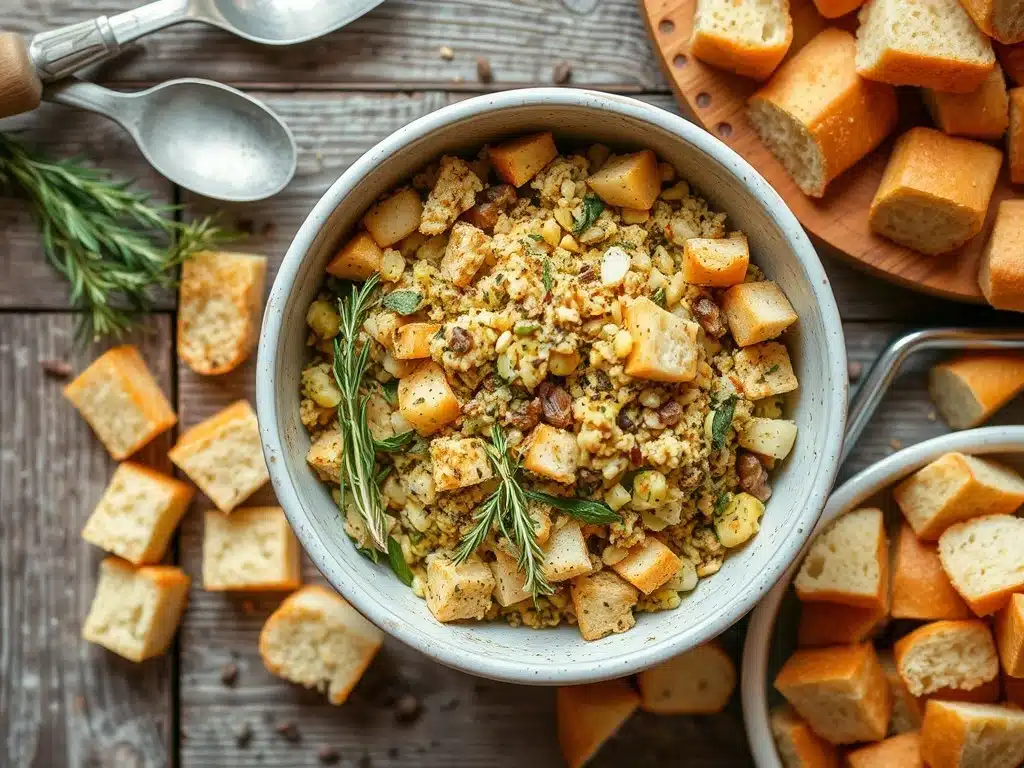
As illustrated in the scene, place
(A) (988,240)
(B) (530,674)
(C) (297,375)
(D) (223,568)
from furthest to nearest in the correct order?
1. (D) (223,568)
2. (A) (988,240)
3. (C) (297,375)
4. (B) (530,674)

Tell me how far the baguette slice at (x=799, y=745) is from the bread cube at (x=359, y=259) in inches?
49.6

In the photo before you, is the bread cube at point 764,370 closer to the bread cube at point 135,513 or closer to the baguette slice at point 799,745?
the baguette slice at point 799,745

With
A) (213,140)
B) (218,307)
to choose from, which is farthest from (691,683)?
(213,140)

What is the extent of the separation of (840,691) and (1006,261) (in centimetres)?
90

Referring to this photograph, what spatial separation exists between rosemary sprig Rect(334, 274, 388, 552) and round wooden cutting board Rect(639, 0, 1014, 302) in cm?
79

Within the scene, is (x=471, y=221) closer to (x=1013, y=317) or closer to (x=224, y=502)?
(x=224, y=502)

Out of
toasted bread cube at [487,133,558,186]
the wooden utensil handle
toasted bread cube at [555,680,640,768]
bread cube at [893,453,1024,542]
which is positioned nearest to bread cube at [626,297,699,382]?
toasted bread cube at [487,133,558,186]

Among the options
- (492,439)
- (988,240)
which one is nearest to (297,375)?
(492,439)

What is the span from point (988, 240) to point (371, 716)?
167 centimetres

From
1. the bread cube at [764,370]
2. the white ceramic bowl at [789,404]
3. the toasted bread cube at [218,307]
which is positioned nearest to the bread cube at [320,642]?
the white ceramic bowl at [789,404]

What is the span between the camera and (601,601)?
65.2 inches

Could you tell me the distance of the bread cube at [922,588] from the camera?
200 centimetres

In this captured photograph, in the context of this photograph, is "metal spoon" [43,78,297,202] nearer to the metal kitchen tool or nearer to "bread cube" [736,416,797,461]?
"bread cube" [736,416,797,461]

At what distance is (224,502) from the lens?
6.84ft
